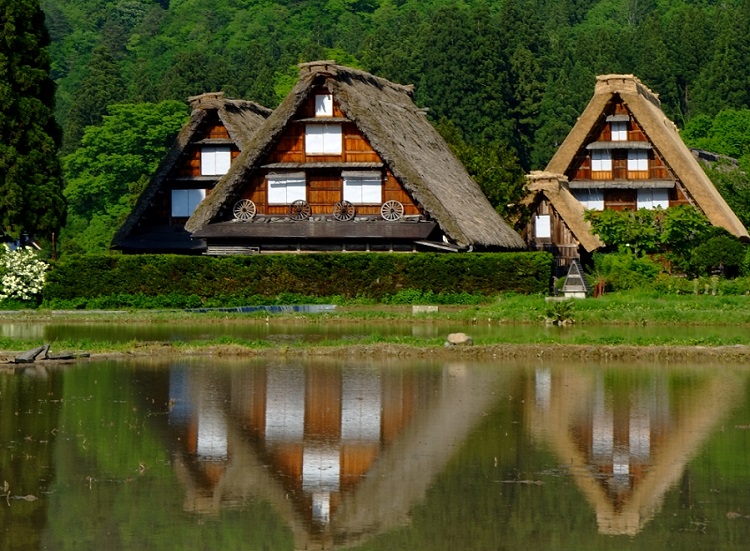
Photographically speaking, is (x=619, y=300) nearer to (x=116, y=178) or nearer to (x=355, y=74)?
(x=355, y=74)

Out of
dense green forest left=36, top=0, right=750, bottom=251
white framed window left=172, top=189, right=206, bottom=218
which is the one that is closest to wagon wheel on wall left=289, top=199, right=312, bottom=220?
white framed window left=172, top=189, right=206, bottom=218

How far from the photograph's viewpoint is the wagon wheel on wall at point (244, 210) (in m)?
52.3

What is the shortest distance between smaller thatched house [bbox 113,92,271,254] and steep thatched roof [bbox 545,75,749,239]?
13159 mm

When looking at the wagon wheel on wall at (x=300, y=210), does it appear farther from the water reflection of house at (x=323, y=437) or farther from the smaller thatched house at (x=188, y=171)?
the water reflection of house at (x=323, y=437)

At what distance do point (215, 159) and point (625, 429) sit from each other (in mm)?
41762

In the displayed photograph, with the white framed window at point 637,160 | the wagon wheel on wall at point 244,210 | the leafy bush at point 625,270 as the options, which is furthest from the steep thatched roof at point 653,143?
the wagon wheel on wall at point 244,210

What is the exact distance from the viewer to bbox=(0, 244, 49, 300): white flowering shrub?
4416 cm

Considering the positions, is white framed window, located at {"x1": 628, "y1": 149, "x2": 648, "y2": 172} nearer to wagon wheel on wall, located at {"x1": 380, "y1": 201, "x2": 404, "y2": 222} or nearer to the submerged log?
wagon wheel on wall, located at {"x1": 380, "y1": 201, "x2": 404, "y2": 222}

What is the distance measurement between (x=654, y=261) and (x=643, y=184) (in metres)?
7.13

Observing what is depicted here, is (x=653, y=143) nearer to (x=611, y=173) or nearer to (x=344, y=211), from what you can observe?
(x=611, y=173)

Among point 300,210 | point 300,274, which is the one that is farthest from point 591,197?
point 300,274

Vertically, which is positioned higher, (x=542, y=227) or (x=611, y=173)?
(x=611, y=173)

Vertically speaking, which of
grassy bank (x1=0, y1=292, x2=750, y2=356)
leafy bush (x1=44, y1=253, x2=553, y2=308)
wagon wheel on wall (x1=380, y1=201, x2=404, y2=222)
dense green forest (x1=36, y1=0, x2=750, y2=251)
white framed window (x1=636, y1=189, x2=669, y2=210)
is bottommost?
grassy bank (x1=0, y1=292, x2=750, y2=356)

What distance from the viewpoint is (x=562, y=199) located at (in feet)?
195
